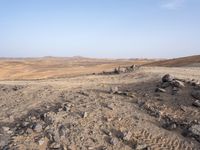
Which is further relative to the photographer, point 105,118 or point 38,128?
point 105,118

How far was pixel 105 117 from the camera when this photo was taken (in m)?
9.57

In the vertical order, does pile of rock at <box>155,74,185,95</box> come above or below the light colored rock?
above

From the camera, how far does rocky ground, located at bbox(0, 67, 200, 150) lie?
8641 millimetres

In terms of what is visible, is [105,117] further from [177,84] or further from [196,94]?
[177,84]

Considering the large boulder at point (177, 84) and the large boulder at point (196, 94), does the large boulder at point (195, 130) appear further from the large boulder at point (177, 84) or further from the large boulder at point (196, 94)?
the large boulder at point (177, 84)

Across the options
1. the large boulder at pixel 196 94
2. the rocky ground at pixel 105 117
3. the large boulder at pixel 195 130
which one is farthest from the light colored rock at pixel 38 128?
the large boulder at pixel 196 94

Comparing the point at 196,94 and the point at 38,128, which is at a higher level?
the point at 196,94

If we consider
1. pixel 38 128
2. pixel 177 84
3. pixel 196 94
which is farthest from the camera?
pixel 177 84

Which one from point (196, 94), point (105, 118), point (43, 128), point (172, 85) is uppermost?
point (172, 85)

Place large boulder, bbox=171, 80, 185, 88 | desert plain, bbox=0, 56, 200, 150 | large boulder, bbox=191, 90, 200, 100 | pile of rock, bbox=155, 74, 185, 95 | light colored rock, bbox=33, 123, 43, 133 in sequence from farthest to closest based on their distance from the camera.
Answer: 1. large boulder, bbox=171, 80, 185, 88
2. pile of rock, bbox=155, 74, 185, 95
3. large boulder, bbox=191, 90, 200, 100
4. light colored rock, bbox=33, 123, 43, 133
5. desert plain, bbox=0, 56, 200, 150

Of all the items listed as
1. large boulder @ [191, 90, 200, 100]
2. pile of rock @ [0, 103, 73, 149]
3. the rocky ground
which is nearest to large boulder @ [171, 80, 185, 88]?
the rocky ground

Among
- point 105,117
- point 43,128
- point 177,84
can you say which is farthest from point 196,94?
point 43,128

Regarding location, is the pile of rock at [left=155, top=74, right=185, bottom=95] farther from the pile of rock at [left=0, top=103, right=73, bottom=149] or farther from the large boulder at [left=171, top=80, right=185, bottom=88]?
the pile of rock at [left=0, top=103, right=73, bottom=149]

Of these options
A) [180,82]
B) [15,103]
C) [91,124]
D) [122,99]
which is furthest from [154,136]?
[15,103]
